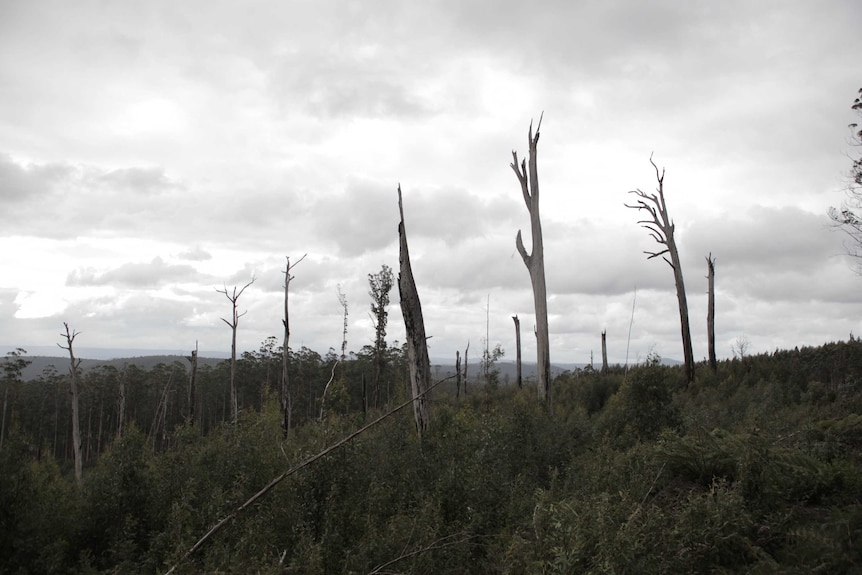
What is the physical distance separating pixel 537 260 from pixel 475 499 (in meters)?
10.4

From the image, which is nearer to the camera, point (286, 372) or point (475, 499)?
point (475, 499)

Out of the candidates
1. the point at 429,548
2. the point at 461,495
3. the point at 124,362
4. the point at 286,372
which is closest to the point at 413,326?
the point at 461,495

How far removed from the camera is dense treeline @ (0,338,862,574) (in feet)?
16.7

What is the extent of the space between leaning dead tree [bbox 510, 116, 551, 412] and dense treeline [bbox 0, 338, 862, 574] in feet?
11.6

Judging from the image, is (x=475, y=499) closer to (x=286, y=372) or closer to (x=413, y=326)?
(x=413, y=326)

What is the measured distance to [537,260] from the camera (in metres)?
17.1

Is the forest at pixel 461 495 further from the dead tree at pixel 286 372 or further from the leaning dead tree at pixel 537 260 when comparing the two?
the dead tree at pixel 286 372

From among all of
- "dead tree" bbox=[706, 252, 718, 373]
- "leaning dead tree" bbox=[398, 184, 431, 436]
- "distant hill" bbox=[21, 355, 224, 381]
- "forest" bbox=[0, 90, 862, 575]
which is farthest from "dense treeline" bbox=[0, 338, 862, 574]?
"distant hill" bbox=[21, 355, 224, 381]

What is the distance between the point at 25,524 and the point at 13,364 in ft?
159

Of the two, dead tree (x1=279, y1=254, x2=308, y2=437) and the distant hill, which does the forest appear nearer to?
dead tree (x1=279, y1=254, x2=308, y2=437)

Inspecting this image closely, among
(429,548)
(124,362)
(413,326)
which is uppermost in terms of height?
(413,326)

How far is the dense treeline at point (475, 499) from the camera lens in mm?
5098

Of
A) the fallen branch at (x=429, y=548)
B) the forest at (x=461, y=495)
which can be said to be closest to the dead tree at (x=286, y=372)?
the forest at (x=461, y=495)

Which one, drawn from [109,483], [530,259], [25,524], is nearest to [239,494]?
[109,483]
